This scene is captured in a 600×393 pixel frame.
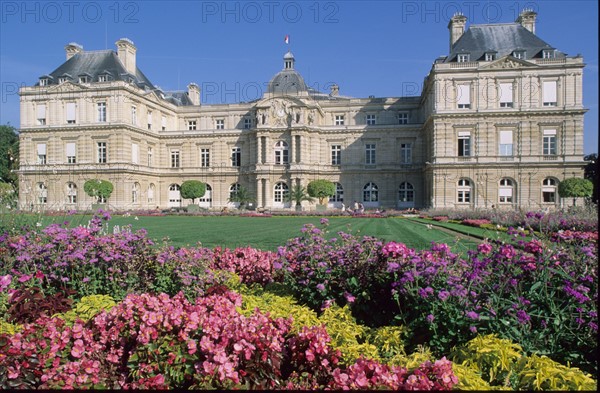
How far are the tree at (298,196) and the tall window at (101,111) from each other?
63.0ft

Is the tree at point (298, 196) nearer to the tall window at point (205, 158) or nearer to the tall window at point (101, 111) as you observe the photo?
the tall window at point (205, 158)

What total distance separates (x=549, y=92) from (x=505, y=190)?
27.3 feet

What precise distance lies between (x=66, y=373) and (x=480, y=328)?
344 centimetres

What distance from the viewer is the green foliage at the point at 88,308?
4277 millimetres

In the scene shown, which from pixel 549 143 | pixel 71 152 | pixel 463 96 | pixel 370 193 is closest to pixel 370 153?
pixel 370 193

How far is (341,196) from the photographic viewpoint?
41.0m

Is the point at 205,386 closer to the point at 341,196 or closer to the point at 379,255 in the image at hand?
the point at 379,255

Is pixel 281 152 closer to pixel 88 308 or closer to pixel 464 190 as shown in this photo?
pixel 464 190

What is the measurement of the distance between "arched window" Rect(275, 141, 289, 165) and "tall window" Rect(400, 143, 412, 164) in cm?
1132

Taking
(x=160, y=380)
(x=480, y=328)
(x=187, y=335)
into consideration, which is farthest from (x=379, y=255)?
(x=160, y=380)

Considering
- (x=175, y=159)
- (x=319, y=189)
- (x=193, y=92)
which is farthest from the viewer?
(x=193, y=92)

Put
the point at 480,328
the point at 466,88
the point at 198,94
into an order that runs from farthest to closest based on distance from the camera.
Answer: the point at 198,94, the point at 466,88, the point at 480,328

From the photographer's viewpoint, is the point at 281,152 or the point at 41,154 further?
the point at 41,154

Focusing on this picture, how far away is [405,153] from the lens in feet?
132
